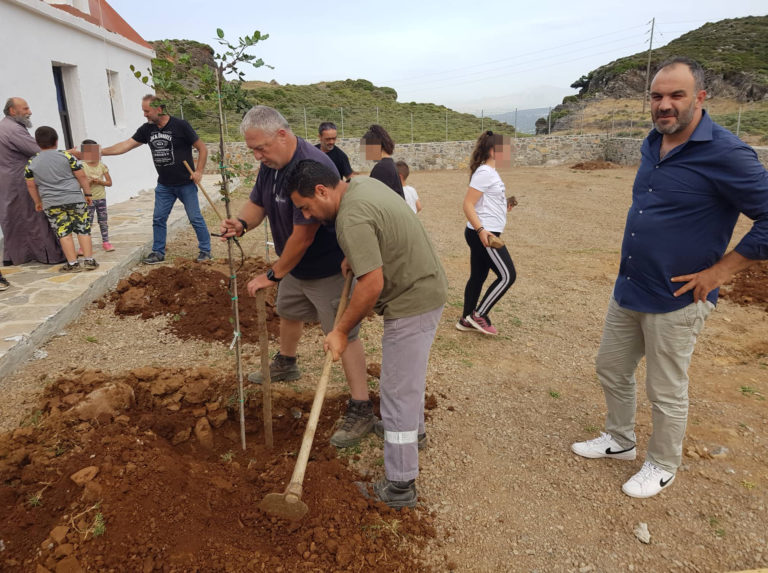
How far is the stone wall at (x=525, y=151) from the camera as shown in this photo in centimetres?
2161

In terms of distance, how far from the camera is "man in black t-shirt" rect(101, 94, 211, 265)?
5.98 metres

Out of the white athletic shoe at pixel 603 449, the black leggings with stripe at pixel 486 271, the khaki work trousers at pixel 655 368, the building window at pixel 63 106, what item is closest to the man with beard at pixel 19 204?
the building window at pixel 63 106

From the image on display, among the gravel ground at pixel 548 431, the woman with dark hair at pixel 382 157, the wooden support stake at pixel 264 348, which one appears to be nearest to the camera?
the gravel ground at pixel 548 431

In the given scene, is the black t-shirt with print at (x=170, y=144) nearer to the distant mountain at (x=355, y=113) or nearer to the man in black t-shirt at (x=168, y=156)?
the man in black t-shirt at (x=168, y=156)

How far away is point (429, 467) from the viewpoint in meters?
2.98

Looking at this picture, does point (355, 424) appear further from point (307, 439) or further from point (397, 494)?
point (307, 439)

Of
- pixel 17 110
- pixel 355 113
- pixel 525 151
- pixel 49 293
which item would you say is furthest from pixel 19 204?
pixel 355 113

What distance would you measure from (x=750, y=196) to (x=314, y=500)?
94.8 inches

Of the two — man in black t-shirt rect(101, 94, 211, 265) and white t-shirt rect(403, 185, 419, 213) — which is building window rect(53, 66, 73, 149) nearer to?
man in black t-shirt rect(101, 94, 211, 265)

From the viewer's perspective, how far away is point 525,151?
2373 cm

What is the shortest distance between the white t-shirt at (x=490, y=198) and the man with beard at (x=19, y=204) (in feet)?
15.1

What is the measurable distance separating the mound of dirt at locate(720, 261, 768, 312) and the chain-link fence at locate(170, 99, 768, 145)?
14211 mm

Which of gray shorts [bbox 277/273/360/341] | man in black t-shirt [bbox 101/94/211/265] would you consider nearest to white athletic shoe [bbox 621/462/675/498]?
gray shorts [bbox 277/273/360/341]

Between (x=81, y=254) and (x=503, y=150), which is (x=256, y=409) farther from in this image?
(x=81, y=254)
